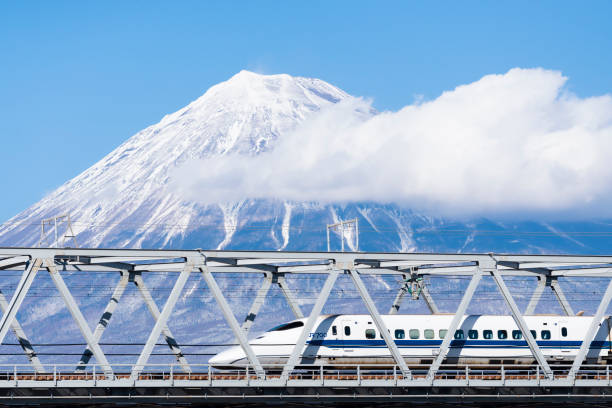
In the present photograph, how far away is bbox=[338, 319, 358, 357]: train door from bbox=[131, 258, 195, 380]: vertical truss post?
14.1 meters

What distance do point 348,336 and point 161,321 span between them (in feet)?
52.9

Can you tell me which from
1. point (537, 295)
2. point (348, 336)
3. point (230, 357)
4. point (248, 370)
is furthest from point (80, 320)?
point (537, 295)

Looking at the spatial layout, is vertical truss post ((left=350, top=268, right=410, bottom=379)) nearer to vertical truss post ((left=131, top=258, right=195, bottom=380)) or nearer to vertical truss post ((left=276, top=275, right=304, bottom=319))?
vertical truss post ((left=276, top=275, right=304, bottom=319))

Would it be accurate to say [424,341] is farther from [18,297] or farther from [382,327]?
[18,297]

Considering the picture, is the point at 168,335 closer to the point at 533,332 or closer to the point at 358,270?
the point at 358,270

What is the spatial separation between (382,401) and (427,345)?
31.9ft

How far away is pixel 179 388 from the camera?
62.4 meters

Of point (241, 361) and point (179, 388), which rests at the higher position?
point (241, 361)

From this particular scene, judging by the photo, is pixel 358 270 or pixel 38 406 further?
pixel 358 270

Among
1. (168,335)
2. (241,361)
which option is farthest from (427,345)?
(168,335)

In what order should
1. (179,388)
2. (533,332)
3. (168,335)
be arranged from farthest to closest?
1. (533,332)
2. (168,335)
3. (179,388)

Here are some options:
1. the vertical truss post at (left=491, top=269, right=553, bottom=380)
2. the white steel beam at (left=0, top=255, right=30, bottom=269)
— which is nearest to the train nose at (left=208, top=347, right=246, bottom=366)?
the white steel beam at (left=0, top=255, right=30, bottom=269)

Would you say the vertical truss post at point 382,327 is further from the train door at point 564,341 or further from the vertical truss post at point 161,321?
the train door at point 564,341

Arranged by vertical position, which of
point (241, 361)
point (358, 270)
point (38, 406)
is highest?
point (358, 270)
